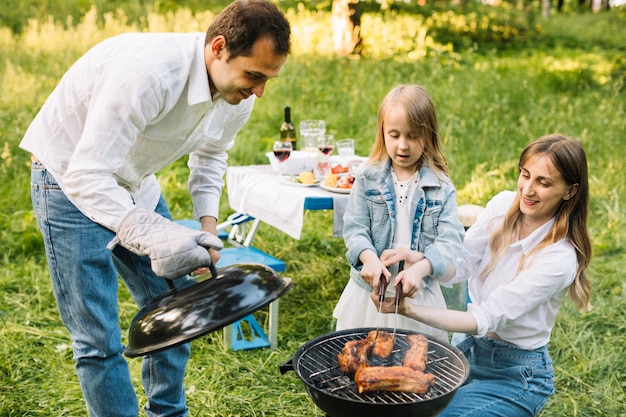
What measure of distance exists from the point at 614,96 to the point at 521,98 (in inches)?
68.6

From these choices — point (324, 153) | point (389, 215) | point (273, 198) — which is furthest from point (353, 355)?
point (324, 153)

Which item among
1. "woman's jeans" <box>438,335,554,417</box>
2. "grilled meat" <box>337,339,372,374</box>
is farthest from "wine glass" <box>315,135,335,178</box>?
"grilled meat" <box>337,339,372,374</box>

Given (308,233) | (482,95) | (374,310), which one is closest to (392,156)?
(374,310)

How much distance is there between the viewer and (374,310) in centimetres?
318

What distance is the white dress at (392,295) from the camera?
10.1ft

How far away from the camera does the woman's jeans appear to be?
8.38 feet

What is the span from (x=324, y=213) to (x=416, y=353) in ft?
14.9

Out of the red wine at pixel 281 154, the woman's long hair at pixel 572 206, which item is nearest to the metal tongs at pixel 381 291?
the woman's long hair at pixel 572 206

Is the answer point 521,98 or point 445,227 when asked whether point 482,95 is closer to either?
point 521,98

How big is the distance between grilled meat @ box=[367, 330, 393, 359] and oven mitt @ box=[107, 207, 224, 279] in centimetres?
77

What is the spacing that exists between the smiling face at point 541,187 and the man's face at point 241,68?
1134mm

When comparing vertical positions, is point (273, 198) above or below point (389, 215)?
below

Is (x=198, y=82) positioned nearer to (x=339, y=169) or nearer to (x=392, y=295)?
(x=392, y=295)

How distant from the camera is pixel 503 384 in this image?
267cm
